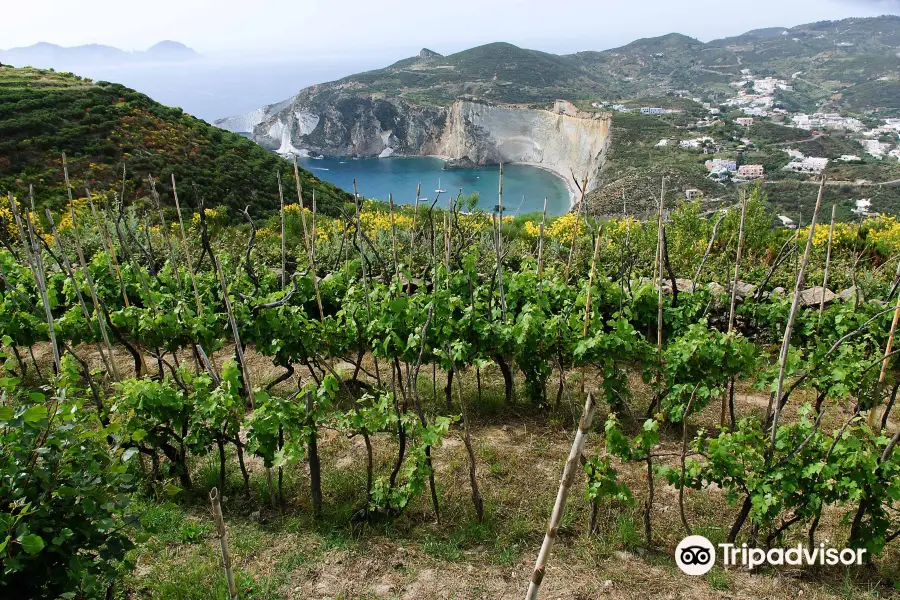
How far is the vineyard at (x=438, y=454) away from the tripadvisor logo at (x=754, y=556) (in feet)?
0.21

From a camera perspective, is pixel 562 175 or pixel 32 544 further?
pixel 562 175

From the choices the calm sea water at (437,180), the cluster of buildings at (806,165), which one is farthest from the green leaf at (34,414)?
the calm sea water at (437,180)

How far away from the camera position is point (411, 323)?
4.88 metres

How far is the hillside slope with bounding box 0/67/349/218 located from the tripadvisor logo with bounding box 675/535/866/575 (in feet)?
69.0

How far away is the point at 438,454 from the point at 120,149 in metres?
27.7

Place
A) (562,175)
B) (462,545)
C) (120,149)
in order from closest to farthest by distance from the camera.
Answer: (462,545) → (120,149) → (562,175)

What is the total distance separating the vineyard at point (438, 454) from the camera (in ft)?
7.96

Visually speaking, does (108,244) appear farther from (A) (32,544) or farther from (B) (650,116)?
(B) (650,116)

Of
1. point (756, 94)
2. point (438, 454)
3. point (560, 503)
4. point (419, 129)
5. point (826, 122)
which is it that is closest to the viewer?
point (560, 503)

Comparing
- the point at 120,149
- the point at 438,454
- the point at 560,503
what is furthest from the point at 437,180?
the point at 560,503

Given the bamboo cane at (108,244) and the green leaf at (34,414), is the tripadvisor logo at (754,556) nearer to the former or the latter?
the green leaf at (34,414)

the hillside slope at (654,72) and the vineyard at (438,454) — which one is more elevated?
the hillside slope at (654,72)

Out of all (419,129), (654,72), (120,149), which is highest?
(654,72)

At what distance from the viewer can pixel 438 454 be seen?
4.74 meters
